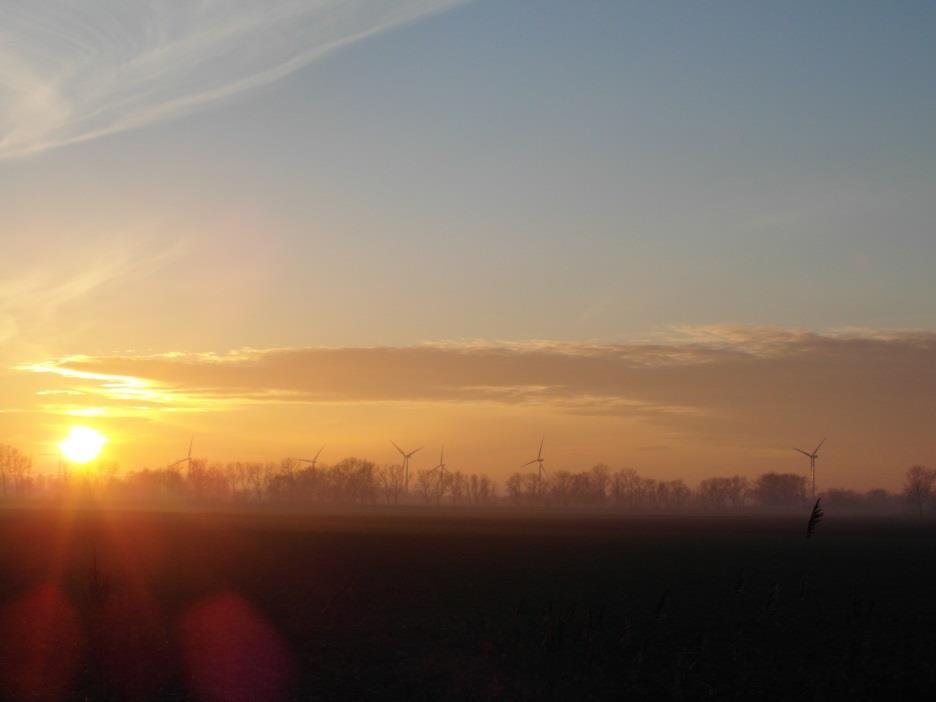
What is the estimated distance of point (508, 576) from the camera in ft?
191

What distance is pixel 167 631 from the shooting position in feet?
137

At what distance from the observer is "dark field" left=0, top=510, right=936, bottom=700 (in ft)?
116

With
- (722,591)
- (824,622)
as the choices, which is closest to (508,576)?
(722,591)

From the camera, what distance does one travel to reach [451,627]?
4331cm

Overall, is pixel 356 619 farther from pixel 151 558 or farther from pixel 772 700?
pixel 151 558

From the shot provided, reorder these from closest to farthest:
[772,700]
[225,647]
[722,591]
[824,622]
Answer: [772,700]
[225,647]
[824,622]
[722,591]

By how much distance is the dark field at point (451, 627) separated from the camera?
116 feet

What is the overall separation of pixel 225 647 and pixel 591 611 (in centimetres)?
1666

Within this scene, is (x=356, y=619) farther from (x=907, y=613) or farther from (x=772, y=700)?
(x=907, y=613)

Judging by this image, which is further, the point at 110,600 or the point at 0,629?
the point at 110,600

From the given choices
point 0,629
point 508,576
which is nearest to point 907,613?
point 508,576

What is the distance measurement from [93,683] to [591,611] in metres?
22.0

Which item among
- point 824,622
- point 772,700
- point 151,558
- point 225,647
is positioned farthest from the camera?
point 151,558

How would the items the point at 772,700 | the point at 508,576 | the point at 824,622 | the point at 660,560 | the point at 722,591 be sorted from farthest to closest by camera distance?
1. the point at 660,560
2. the point at 508,576
3. the point at 722,591
4. the point at 824,622
5. the point at 772,700
